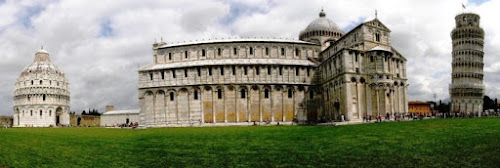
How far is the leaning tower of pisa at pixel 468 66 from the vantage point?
98.1 meters

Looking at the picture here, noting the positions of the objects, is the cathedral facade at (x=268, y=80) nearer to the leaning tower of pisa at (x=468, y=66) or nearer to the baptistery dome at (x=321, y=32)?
the baptistery dome at (x=321, y=32)

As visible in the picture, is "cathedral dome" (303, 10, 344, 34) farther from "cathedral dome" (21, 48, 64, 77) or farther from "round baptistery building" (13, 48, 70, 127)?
"cathedral dome" (21, 48, 64, 77)

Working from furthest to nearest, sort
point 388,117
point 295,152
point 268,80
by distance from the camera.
Result: point 268,80
point 388,117
point 295,152

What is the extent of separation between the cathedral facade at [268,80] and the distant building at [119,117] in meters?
49.1

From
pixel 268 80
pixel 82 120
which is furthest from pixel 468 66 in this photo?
pixel 82 120

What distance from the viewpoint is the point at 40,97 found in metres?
106

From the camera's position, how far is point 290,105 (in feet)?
205

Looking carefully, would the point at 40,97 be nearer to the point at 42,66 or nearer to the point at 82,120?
the point at 42,66

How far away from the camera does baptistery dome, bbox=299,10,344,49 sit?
72.6 metres

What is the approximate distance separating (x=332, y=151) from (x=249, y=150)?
449 cm

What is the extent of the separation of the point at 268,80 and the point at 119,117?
69.5 m

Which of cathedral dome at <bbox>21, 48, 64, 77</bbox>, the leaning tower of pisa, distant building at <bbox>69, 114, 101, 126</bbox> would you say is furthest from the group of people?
cathedral dome at <bbox>21, 48, 64, 77</bbox>

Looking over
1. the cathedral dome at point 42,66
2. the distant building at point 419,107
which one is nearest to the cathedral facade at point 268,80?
the cathedral dome at point 42,66

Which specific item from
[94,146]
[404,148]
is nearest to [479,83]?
[404,148]
